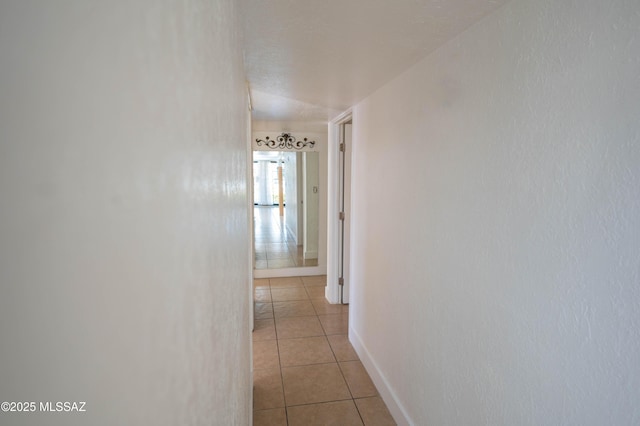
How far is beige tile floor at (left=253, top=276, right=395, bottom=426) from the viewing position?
2.22 metres

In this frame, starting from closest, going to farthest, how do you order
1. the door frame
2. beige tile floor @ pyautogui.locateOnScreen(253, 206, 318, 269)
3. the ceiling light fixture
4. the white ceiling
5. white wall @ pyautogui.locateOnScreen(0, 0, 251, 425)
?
white wall @ pyautogui.locateOnScreen(0, 0, 251, 425)
the white ceiling
the door frame
the ceiling light fixture
beige tile floor @ pyautogui.locateOnScreen(253, 206, 318, 269)

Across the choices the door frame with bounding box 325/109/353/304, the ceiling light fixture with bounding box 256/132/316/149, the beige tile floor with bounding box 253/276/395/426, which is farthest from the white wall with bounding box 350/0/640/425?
the ceiling light fixture with bounding box 256/132/316/149

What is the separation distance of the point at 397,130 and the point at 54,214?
2037mm

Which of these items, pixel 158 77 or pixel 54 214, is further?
pixel 158 77

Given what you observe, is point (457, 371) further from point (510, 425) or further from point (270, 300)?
point (270, 300)

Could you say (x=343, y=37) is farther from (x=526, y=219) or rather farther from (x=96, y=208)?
(x=96, y=208)

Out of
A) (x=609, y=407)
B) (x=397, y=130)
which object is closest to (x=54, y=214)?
(x=609, y=407)

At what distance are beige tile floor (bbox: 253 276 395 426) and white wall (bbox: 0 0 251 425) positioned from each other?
7.11 feet

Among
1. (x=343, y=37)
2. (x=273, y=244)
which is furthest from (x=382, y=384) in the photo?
(x=273, y=244)

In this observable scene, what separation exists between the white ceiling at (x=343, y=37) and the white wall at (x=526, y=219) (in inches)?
4.3

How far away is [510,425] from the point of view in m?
1.16

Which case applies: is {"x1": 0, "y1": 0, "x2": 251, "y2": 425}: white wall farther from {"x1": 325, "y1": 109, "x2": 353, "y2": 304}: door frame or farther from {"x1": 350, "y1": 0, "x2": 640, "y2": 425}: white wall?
{"x1": 325, "y1": 109, "x2": 353, "y2": 304}: door frame

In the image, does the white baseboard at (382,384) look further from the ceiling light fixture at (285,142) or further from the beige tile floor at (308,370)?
the ceiling light fixture at (285,142)

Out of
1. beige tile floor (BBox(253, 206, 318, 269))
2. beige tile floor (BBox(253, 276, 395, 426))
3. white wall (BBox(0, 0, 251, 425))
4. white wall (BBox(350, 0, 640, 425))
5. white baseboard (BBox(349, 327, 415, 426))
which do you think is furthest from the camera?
beige tile floor (BBox(253, 206, 318, 269))
